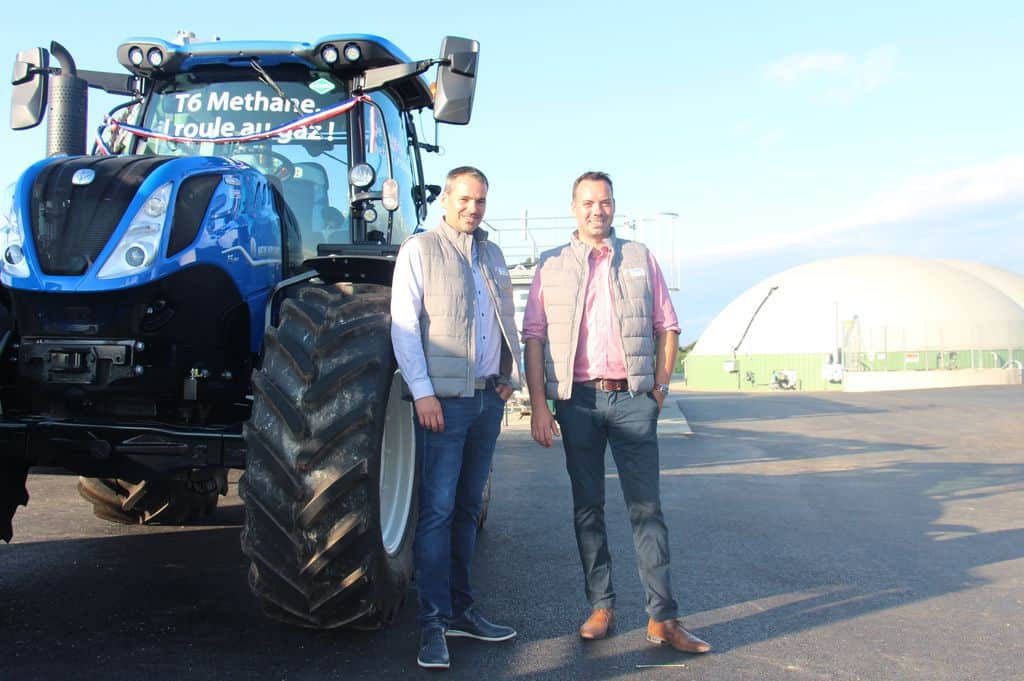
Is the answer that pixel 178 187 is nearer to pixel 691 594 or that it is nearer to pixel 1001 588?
pixel 691 594

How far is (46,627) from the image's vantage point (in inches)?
171

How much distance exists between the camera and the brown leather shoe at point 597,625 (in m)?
4.29

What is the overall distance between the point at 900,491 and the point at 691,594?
16.8ft

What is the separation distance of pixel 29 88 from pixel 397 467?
9.41 ft

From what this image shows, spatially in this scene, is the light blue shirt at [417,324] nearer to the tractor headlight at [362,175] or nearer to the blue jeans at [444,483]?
the blue jeans at [444,483]

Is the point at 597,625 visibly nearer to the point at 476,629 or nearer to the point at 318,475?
the point at 476,629

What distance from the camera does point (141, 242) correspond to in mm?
4102

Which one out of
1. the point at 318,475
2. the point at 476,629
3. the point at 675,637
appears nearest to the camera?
the point at 318,475

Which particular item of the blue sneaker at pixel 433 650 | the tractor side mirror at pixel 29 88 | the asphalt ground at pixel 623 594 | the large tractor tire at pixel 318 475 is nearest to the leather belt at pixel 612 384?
the large tractor tire at pixel 318 475

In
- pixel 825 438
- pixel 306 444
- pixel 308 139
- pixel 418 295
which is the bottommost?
pixel 825 438

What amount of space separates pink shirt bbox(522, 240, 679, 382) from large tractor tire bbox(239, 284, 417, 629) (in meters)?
0.89

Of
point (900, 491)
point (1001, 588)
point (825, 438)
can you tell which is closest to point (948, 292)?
point (825, 438)

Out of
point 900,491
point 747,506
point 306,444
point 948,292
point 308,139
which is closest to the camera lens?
point 306,444

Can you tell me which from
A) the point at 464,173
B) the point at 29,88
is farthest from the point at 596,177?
the point at 29,88
